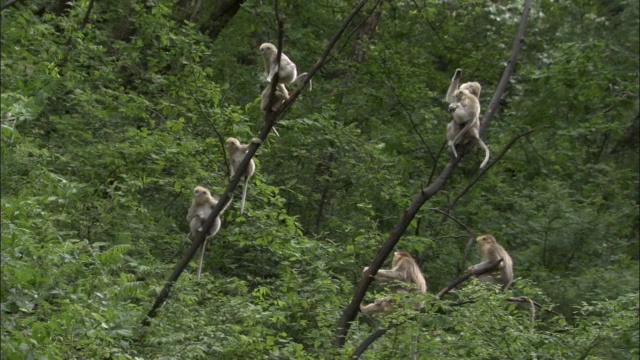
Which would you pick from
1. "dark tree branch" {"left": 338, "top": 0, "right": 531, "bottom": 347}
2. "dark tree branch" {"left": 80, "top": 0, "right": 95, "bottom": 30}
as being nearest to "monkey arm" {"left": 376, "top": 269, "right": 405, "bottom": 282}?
"dark tree branch" {"left": 338, "top": 0, "right": 531, "bottom": 347}

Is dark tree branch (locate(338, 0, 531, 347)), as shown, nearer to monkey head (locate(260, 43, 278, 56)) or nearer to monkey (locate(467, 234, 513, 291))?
monkey (locate(467, 234, 513, 291))

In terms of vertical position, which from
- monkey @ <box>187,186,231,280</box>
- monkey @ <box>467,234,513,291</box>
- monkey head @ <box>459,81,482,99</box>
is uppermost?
monkey head @ <box>459,81,482,99</box>

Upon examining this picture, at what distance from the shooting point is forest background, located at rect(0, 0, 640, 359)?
8750mm

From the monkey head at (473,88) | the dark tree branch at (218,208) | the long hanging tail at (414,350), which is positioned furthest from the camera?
the monkey head at (473,88)

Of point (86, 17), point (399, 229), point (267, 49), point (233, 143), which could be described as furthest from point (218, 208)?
point (86, 17)

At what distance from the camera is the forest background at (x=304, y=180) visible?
28.7 feet

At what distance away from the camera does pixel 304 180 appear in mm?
16922

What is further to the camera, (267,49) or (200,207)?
(200,207)

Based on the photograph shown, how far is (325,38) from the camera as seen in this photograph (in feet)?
67.4

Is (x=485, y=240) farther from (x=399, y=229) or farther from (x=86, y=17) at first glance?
(x=86, y=17)

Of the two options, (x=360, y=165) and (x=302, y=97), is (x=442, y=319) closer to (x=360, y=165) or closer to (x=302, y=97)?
(x=360, y=165)

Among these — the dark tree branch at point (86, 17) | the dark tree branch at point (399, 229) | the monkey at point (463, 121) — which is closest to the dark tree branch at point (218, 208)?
the dark tree branch at point (399, 229)

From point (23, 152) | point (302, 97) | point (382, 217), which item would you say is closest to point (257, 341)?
point (23, 152)

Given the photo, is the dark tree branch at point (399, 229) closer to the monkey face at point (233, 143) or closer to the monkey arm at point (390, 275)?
the monkey arm at point (390, 275)
